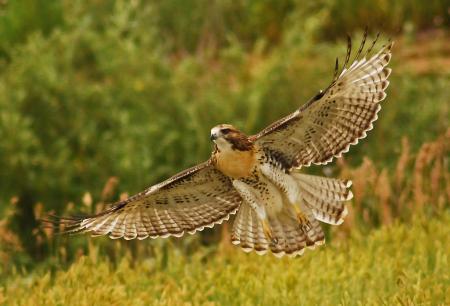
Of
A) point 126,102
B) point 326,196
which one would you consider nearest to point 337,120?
point 326,196

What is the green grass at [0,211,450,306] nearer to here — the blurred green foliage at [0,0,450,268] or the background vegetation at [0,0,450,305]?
the background vegetation at [0,0,450,305]

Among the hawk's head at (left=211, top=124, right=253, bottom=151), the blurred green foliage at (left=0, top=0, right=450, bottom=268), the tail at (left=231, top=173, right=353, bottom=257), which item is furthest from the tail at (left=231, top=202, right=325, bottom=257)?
the blurred green foliage at (left=0, top=0, right=450, bottom=268)

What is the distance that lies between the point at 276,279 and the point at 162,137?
3.97 metres

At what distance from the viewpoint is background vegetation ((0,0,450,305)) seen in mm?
7379

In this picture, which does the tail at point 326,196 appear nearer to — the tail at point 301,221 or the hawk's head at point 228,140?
the tail at point 301,221

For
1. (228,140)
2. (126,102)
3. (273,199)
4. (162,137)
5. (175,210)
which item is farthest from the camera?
(126,102)

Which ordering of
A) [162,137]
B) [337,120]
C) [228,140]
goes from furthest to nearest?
Answer: [162,137] → [337,120] → [228,140]

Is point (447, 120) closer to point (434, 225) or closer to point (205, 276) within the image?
point (434, 225)

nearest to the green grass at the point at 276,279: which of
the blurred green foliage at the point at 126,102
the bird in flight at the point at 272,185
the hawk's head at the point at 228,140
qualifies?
the bird in flight at the point at 272,185

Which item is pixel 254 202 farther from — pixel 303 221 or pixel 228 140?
pixel 228 140

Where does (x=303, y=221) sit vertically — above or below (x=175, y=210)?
below

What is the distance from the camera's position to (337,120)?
6.29 m

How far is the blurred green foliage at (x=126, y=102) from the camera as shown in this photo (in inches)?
379

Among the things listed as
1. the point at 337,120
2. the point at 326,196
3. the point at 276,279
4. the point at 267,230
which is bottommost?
the point at 276,279
